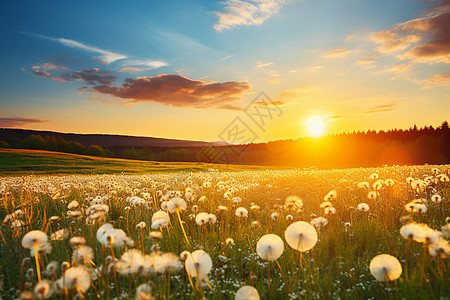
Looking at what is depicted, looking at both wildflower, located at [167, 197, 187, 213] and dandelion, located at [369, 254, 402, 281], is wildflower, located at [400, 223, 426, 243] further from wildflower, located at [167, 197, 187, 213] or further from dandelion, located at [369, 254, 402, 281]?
wildflower, located at [167, 197, 187, 213]

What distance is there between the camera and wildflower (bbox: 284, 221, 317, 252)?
2598 mm

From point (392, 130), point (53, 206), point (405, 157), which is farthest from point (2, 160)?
point (392, 130)

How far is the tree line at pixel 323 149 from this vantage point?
266ft

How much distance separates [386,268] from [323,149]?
348 ft

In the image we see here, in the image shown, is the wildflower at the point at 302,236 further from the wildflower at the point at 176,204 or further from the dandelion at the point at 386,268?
the wildflower at the point at 176,204

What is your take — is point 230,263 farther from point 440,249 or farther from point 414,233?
point 440,249

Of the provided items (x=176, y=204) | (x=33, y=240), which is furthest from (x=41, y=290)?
(x=176, y=204)

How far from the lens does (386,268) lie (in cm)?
244

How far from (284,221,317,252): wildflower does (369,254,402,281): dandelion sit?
0.53m

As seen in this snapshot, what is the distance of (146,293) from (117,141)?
422 ft

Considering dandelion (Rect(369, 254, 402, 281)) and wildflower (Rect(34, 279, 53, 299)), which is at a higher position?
dandelion (Rect(369, 254, 402, 281))

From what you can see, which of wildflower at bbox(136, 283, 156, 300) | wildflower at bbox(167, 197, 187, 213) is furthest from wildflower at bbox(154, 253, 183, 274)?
wildflower at bbox(167, 197, 187, 213)

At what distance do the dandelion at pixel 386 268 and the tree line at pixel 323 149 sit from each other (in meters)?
72.3

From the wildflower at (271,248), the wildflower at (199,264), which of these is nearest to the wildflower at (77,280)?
the wildflower at (199,264)
